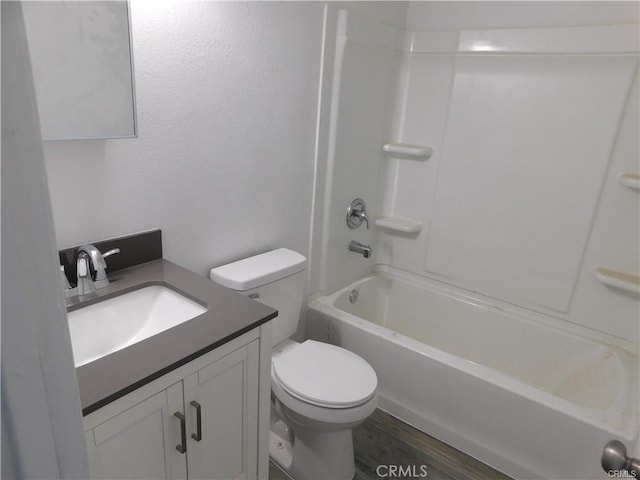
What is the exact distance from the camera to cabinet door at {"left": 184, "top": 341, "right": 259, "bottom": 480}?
1094 millimetres

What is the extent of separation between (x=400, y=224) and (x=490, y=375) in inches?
41.2

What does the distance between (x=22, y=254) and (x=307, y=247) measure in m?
1.81

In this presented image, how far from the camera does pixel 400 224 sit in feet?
8.28

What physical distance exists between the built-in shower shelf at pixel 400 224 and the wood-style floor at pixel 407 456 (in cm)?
106

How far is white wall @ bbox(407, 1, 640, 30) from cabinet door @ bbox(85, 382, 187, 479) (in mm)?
2137

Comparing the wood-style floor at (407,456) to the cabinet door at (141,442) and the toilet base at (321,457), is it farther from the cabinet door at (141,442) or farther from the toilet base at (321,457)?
the cabinet door at (141,442)

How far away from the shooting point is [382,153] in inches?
96.9

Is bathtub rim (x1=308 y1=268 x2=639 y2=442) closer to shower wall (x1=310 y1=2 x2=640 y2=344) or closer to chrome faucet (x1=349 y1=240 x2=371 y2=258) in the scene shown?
shower wall (x1=310 y1=2 x2=640 y2=344)

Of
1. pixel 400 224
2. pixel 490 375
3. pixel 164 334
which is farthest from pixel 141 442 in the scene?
pixel 400 224

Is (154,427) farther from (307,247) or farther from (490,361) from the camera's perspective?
(490,361)

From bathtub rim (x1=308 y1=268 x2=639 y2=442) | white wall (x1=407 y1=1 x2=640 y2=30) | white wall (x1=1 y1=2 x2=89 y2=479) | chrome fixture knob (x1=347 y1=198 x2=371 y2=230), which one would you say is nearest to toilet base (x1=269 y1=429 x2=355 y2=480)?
bathtub rim (x1=308 y1=268 x2=639 y2=442)

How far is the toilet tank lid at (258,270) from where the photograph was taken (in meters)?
1.58

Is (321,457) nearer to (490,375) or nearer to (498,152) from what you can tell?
(490,375)

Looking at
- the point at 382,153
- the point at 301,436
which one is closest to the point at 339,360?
the point at 301,436
